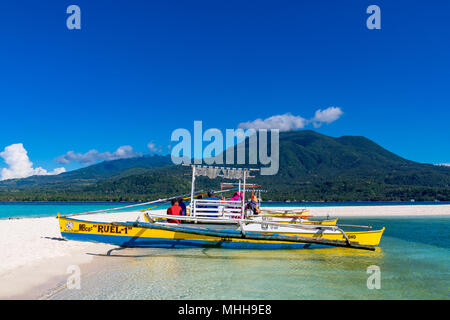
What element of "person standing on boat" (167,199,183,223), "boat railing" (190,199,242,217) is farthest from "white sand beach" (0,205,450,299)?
"boat railing" (190,199,242,217)

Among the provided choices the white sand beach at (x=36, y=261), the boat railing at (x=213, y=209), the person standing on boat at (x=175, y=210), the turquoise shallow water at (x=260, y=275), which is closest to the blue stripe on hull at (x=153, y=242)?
the turquoise shallow water at (x=260, y=275)

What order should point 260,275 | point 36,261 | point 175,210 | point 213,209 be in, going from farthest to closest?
point 213,209
point 175,210
point 36,261
point 260,275

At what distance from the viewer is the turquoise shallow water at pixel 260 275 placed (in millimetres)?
9039

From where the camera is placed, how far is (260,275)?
10930mm

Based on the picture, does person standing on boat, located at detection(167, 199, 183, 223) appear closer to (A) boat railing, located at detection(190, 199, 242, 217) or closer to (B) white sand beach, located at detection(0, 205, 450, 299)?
(A) boat railing, located at detection(190, 199, 242, 217)

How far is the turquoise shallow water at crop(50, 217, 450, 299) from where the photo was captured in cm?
904

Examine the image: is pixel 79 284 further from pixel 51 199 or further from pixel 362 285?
pixel 51 199

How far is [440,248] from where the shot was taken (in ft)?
58.1

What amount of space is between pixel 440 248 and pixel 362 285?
36.5 feet

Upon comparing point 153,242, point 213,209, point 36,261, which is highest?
point 213,209

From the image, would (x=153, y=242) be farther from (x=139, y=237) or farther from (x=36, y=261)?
(x=36, y=261)

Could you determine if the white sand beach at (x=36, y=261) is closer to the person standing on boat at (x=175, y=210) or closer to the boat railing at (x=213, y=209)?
the person standing on boat at (x=175, y=210)

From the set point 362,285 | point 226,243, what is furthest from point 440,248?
point 226,243

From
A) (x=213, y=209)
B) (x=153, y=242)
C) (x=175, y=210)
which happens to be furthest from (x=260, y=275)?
(x=175, y=210)
